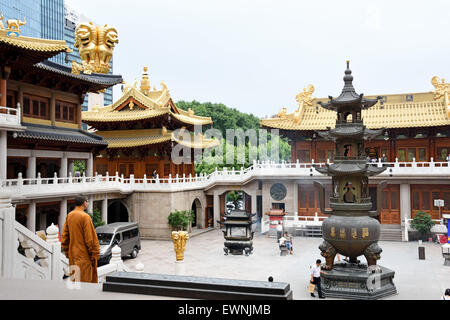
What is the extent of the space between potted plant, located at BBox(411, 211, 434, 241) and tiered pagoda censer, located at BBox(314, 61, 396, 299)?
12.1m

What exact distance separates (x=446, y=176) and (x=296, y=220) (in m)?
9.67

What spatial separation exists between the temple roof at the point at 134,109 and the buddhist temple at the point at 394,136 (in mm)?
7642

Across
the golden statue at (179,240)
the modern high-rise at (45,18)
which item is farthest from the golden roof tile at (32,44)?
the modern high-rise at (45,18)

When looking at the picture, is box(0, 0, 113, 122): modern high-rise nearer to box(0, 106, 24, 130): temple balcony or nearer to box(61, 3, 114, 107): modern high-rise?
box(61, 3, 114, 107): modern high-rise

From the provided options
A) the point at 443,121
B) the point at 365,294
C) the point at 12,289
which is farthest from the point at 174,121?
the point at 12,289

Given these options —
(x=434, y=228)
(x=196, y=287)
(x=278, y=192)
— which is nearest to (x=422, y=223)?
(x=434, y=228)

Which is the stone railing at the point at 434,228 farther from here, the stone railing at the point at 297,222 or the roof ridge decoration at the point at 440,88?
the roof ridge decoration at the point at 440,88

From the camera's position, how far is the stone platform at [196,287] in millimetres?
3832

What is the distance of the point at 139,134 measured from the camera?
30594 millimetres

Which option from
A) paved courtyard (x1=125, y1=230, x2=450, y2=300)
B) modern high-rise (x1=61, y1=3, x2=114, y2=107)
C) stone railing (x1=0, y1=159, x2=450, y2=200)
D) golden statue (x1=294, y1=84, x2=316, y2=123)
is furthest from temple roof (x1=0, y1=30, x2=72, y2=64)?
modern high-rise (x1=61, y1=3, x2=114, y2=107)

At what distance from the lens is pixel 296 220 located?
27.6 meters

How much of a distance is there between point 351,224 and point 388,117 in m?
19.3

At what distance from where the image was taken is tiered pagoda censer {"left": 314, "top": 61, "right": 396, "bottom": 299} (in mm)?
13203

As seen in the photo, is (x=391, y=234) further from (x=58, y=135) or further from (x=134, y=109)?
(x=58, y=135)
